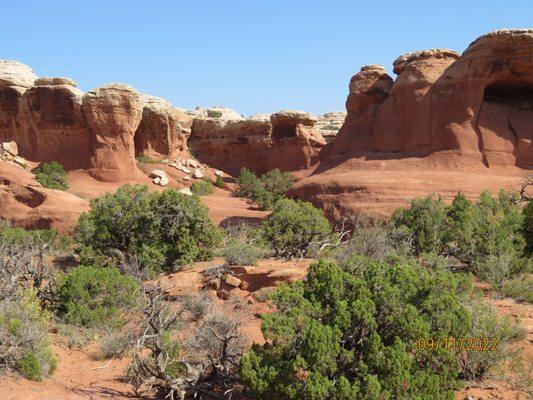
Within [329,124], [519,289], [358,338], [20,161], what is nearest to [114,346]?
[358,338]

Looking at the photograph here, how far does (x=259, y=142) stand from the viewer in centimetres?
4012

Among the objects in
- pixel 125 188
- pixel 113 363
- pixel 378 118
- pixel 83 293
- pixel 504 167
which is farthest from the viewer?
pixel 378 118

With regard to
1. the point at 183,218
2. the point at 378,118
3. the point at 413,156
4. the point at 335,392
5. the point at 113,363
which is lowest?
the point at 113,363

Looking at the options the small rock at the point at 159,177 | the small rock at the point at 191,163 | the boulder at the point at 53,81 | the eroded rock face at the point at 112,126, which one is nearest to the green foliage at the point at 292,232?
the eroded rock face at the point at 112,126

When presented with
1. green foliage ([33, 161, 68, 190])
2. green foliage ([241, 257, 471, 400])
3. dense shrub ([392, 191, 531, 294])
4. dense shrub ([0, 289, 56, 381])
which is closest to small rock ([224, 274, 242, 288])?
dense shrub ([0, 289, 56, 381])

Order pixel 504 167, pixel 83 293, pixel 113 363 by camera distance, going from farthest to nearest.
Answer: pixel 504 167
pixel 83 293
pixel 113 363

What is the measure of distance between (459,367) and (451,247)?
8012mm

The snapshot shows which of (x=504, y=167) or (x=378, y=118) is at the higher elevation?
(x=378, y=118)

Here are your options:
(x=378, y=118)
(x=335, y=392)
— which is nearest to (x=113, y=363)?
(x=335, y=392)

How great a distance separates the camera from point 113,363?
780 centimetres

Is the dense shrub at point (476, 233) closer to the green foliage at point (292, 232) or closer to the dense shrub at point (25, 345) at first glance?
the green foliage at point (292, 232)

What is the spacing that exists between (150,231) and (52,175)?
16.8 metres

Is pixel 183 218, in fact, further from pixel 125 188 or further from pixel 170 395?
pixel 170 395

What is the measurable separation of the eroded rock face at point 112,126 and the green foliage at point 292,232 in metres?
18.0
